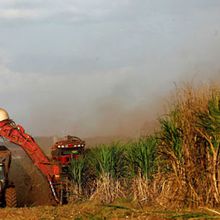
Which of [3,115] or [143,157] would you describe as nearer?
[143,157]

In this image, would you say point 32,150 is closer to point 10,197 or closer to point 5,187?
point 5,187

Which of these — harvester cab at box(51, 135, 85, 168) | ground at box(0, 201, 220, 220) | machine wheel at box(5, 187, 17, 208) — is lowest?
ground at box(0, 201, 220, 220)

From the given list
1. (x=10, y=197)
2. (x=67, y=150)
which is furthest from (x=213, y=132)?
(x=67, y=150)

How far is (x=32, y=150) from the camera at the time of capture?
29.5 meters

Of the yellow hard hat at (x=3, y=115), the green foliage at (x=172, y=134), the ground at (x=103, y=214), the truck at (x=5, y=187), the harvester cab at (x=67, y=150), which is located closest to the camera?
the ground at (x=103, y=214)

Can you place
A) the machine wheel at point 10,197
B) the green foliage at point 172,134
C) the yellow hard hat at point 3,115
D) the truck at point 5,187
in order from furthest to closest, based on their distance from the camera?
the yellow hard hat at point 3,115, the machine wheel at point 10,197, the truck at point 5,187, the green foliage at point 172,134

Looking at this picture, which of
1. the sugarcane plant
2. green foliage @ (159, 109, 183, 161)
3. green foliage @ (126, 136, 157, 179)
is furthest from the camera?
green foliage @ (126, 136, 157, 179)

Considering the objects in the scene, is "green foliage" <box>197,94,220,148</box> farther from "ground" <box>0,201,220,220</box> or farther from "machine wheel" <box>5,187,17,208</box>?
"machine wheel" <box>5,187,17,208</box>

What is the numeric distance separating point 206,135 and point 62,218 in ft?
17.4

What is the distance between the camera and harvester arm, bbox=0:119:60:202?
2914 cm

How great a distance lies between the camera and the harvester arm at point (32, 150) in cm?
2914

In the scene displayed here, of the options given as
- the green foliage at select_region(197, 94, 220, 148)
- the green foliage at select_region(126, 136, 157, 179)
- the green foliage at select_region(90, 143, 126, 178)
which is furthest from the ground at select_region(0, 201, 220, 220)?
the green foliage at select_region(90, 143, 126, 178)

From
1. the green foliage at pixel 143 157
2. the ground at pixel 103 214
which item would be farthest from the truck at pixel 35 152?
the ground at pixel 103 214

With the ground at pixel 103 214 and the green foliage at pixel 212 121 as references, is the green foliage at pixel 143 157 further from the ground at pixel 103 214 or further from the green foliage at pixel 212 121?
the ground at pixel 103 214
